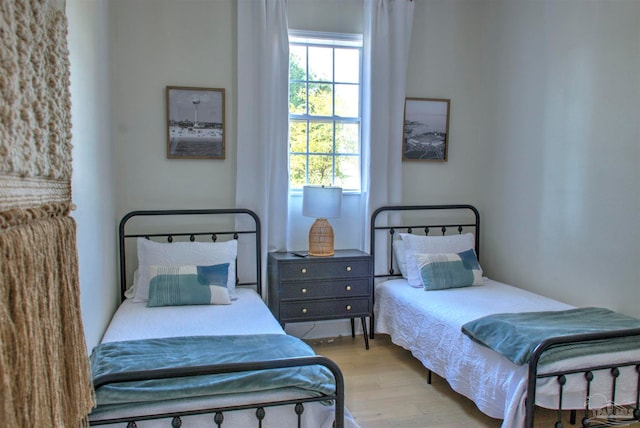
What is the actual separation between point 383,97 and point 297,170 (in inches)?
34.7

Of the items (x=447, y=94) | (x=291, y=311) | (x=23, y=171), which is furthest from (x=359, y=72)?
(x=23, y=171)

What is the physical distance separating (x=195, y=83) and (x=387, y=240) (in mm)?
1889

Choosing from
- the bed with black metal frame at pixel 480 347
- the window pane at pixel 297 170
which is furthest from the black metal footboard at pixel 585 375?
the window pane at pixel 297 170

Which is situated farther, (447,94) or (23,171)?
(447,94)

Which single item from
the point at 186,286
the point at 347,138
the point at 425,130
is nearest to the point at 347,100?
the point at 347,138

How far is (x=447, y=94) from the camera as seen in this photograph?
3.98 metres

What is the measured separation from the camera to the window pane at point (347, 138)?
384cm

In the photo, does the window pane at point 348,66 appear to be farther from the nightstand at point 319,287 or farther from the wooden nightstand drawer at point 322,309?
the wooden nightstand drawer at point 322,309

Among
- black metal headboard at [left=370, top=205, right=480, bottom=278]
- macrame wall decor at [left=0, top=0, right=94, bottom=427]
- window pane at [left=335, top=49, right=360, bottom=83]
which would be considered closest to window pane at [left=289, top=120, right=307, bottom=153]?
window pane at [left=335, top=49, right=360, bottom=83]

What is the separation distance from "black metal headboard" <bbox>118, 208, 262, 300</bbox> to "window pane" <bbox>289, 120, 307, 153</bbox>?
66 cm

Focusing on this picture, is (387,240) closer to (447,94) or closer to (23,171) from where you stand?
(447,94)

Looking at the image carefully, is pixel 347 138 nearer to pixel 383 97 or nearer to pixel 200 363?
pixel 383 97

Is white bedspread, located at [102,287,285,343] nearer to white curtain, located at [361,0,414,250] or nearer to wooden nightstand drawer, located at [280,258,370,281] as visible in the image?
wooden nightstand drawer, located at [280,258,370,281]

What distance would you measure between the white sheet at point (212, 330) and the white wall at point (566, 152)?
1.98m
